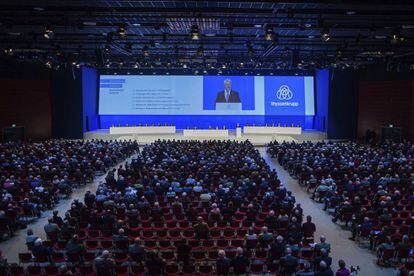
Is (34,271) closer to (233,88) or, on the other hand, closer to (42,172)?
(42,172)

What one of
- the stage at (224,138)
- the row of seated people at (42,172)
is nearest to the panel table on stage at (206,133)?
the stage at (224,138)

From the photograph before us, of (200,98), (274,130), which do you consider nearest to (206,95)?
(200,98)

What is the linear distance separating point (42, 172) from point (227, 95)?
2519 centimetres

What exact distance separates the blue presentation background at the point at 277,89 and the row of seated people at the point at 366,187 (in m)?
12.8

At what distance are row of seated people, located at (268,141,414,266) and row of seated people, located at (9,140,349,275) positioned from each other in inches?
77.9

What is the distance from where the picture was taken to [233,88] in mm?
43750

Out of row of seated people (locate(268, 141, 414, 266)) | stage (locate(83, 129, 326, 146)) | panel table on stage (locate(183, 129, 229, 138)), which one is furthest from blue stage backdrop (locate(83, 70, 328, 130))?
row of seated people (locate(268, 141, 414, 266))

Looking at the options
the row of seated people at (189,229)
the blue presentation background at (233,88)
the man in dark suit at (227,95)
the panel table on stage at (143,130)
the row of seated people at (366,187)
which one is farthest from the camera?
the man in dark suit at (227,95)

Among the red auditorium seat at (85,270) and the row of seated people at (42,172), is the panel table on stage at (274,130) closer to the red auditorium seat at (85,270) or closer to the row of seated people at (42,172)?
the row of seated people at (42,172)

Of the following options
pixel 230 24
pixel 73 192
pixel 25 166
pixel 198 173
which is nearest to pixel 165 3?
pixel 230 24

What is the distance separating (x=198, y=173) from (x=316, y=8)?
8843mm

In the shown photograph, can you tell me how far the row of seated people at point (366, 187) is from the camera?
13.3 m

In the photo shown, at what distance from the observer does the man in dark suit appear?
43.7 m

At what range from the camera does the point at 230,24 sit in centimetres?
1864
